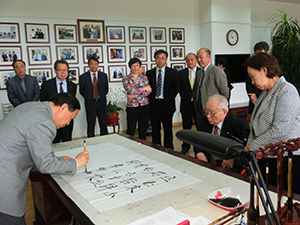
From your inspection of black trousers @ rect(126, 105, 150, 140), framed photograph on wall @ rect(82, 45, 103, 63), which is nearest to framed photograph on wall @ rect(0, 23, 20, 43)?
framed photograph on wall @ rect(82, 45, 103, 63)

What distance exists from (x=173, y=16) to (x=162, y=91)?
2.79m

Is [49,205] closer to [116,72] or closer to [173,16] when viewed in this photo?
[116,72]

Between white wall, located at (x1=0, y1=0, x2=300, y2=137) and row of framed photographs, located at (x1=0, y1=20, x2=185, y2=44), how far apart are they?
9 cm

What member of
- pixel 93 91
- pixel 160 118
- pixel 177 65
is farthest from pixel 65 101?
pixel 177 65

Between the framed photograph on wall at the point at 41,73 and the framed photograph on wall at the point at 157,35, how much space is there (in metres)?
2.34

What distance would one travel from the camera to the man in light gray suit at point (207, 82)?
3711 mm

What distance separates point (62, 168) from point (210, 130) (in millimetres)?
1381

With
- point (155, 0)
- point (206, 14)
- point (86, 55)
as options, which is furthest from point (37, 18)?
point (206, 14)

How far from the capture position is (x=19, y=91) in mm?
4480

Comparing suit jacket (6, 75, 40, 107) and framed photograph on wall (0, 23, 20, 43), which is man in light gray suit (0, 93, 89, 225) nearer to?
suit jacket (6, 75, 40, 107)

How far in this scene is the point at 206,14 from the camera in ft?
21.4

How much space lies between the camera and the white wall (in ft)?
16.6

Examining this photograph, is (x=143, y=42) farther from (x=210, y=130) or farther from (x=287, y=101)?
(x=287, y=101)

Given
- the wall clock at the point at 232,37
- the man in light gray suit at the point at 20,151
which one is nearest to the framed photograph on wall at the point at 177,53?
the wall clock at the point at 232,37
